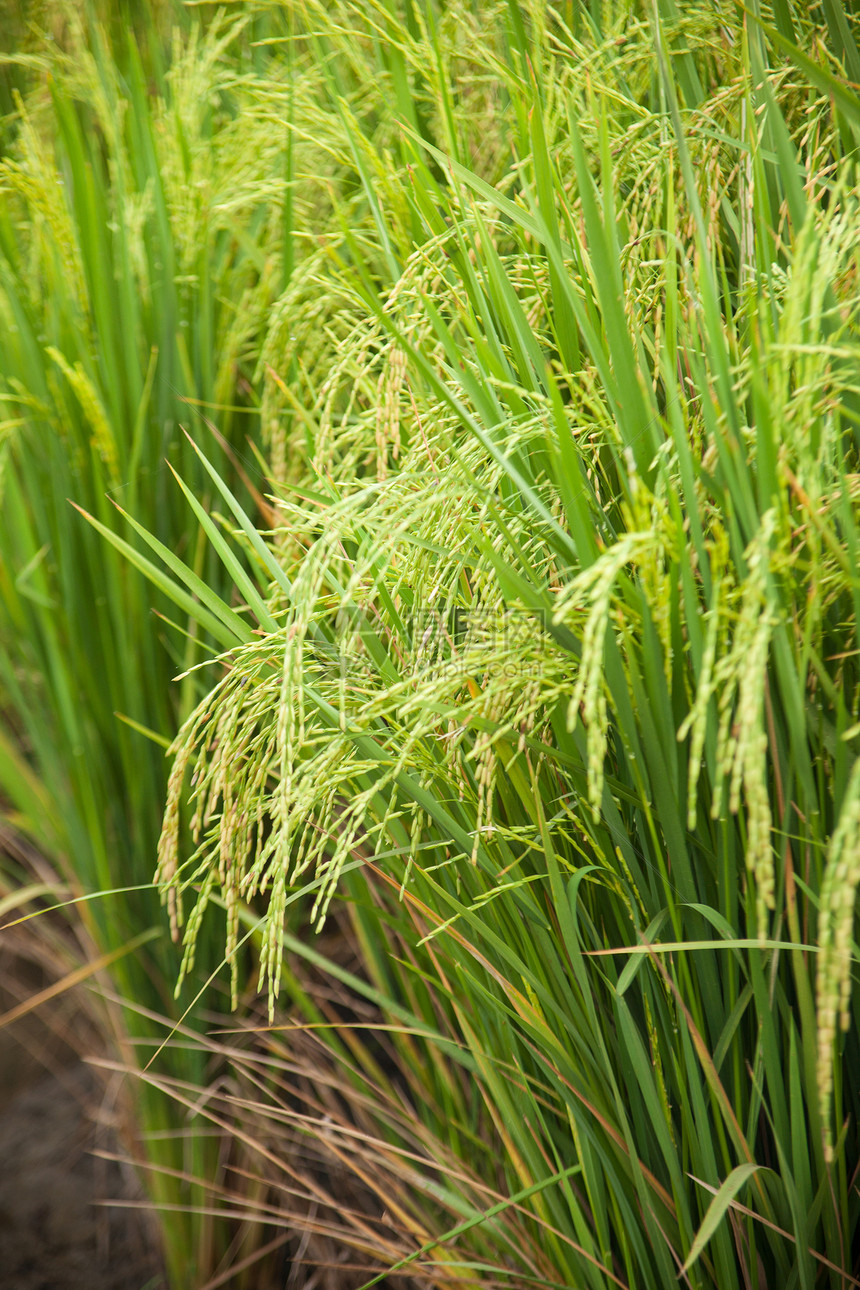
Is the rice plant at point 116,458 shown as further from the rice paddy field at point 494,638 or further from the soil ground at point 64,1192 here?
the soil ground at point 64,1192

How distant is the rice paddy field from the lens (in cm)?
51

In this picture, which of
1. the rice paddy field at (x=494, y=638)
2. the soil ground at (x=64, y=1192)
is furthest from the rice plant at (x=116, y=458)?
the soil ground at (x=64, y=1192)

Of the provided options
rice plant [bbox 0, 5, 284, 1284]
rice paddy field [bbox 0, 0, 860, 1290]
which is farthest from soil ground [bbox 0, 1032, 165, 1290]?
rice plant [bbox 0, 5, 284, 1284]

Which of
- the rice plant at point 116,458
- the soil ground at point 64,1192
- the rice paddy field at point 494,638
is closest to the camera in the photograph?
the rice paddy field at point 494,638

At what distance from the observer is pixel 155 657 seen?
3.53 ft

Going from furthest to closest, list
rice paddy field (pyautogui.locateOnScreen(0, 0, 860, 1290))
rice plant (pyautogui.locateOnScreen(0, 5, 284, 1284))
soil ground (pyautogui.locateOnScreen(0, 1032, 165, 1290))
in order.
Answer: soil ground (pyautogui.locateOnScreen(0, 1032, 165, 1290)) → rice plant (pyautogui.locateOnScreen(0, 5, 284, 1284)) → rice paddy field (pyautogui.locateOnScreen(0, 0, 860, 1290))

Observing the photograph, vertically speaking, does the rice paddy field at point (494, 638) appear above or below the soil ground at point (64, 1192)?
above

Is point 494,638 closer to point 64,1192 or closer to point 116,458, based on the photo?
point 116,458

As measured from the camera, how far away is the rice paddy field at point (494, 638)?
506mm

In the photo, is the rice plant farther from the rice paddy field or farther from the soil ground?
the soil ground

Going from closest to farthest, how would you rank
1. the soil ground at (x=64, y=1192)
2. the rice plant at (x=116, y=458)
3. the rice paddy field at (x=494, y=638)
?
the rice paddy field at (x=494, y=638) → the rice plant at (x=116, y=458) → the soil ground at (x=64, y=1192)

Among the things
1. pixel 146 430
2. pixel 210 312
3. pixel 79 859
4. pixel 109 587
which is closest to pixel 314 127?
pixel 210 312

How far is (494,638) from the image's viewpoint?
0.52 metres

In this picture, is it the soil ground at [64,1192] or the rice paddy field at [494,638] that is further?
the soil ground at [64,1192]
